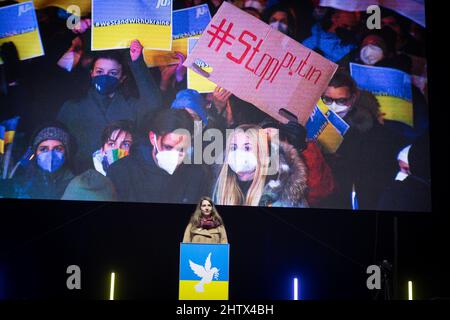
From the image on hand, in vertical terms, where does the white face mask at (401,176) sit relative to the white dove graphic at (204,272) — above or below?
above

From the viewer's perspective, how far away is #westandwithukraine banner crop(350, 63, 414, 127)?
→ 5.23 metres

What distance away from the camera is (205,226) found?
4.86 m

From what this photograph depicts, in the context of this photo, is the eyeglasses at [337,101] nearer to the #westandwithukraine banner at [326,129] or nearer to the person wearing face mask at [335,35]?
the #westandwithukraine banner at [326,129]

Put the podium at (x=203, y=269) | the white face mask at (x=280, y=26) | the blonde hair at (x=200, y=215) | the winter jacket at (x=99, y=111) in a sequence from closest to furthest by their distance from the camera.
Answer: the podium at (x=203, y=269), the blonde hair at (x=200, y=215), the winter jacket at (x=99, y=111), the white face mask at (x=280, y=26)

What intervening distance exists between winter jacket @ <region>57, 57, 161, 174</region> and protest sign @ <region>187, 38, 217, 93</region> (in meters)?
0.25

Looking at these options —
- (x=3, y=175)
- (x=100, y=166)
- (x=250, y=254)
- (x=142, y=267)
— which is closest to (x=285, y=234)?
(x=250, y=254)

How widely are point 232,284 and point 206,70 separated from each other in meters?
1.57

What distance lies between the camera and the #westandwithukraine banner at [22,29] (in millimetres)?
5000

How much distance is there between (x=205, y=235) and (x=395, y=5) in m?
2.26

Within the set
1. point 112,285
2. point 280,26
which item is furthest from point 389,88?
point 112,285

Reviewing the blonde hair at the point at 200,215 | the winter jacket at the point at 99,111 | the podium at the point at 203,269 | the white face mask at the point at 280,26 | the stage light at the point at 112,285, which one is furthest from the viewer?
the white face mask at the point at 280,26

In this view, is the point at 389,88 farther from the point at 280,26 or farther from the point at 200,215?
the point at 200,215

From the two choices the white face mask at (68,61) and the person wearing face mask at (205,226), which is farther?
the white face mask at (68,61)

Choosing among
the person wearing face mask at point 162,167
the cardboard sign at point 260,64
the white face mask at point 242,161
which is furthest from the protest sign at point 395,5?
the person wearing face mask at point 162,167
